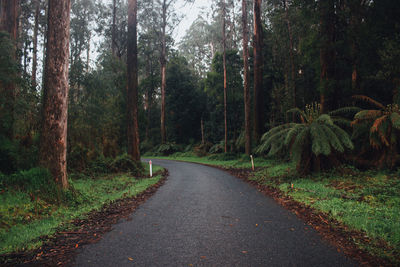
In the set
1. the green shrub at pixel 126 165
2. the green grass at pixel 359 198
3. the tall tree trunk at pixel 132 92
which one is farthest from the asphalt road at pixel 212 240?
→ the tall tree trunk at pixel 132 92

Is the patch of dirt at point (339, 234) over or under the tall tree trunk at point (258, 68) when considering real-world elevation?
under

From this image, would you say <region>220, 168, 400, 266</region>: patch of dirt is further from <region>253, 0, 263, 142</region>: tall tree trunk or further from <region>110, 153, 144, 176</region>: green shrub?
<region>253, 0, 263, 142</region>: tall tree trunk

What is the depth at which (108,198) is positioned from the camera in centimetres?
805

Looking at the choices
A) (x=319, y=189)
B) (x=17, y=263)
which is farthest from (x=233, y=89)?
(x=17, y=263)

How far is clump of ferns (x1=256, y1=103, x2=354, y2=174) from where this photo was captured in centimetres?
917

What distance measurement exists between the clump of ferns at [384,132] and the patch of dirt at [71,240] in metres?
8.08

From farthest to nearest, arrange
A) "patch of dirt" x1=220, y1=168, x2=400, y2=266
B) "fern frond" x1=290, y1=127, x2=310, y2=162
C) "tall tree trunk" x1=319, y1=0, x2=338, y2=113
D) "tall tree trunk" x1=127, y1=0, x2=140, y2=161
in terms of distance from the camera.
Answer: "tall tree trunk" x1=127, y1=0, x2=140, y2=161 < "tall tree trunk" x1=319, y1=0, x2=338, y2=113 < "fern frond" x1=290, y1=127, x2=310, y2=162 < "patch of dirt" x1=220, y1=168, x2=400, y2=266

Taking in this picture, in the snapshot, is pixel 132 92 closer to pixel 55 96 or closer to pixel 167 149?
pixel 55 96

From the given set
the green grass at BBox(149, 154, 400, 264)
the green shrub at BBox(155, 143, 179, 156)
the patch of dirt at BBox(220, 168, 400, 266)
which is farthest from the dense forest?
the green shrub at BBox(155, 143, 179, 156)

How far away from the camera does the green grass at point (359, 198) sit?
13.8 ft

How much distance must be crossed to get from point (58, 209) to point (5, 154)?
4062 mm

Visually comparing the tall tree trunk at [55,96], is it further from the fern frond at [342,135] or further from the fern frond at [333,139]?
the fern frond at [342,135]

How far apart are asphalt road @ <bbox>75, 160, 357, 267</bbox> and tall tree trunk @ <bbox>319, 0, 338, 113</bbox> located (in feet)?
22.2

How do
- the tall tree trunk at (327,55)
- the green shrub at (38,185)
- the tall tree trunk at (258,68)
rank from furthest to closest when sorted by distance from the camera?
the tall tree trunk at (258,68)
the tall tree trunk at (327,55)
the green shrub at (38,185)
